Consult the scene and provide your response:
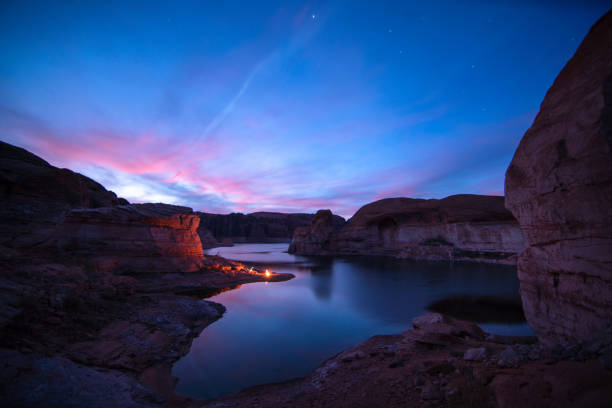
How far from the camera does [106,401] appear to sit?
3.97 metres

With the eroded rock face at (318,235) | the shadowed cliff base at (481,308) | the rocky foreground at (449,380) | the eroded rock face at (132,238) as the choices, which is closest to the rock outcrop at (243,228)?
the eroded rock face at (318,235)

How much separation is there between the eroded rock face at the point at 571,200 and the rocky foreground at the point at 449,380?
889 millimetres

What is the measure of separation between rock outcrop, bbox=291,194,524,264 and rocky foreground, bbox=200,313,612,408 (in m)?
31.4

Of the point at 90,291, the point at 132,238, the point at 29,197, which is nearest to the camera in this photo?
the point at 90,291

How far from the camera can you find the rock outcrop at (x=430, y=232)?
3155cm

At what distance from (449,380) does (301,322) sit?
8623 mm

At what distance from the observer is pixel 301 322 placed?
1149 centimetres

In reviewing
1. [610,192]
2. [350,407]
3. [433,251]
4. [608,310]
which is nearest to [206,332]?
[350,407]

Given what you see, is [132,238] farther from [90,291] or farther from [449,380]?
[449,380]

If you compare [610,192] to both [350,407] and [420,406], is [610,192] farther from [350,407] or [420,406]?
[350,407]

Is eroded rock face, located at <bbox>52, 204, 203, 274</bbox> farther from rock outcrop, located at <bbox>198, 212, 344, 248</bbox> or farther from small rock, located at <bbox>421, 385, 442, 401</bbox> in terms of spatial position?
rock outcrop, located at <bbox>198, 212, 344, 248</bbox>

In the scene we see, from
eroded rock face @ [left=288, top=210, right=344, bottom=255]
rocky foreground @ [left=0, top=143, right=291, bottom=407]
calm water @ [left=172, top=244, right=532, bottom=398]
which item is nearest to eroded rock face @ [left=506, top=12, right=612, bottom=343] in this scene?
calm water @ [left=172, top=244, right=532, bottom=398]

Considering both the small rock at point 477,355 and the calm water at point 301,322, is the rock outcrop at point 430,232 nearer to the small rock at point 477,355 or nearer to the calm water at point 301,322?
the calm water at point 301,322

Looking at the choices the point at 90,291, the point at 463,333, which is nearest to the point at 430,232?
the point at 463,333
